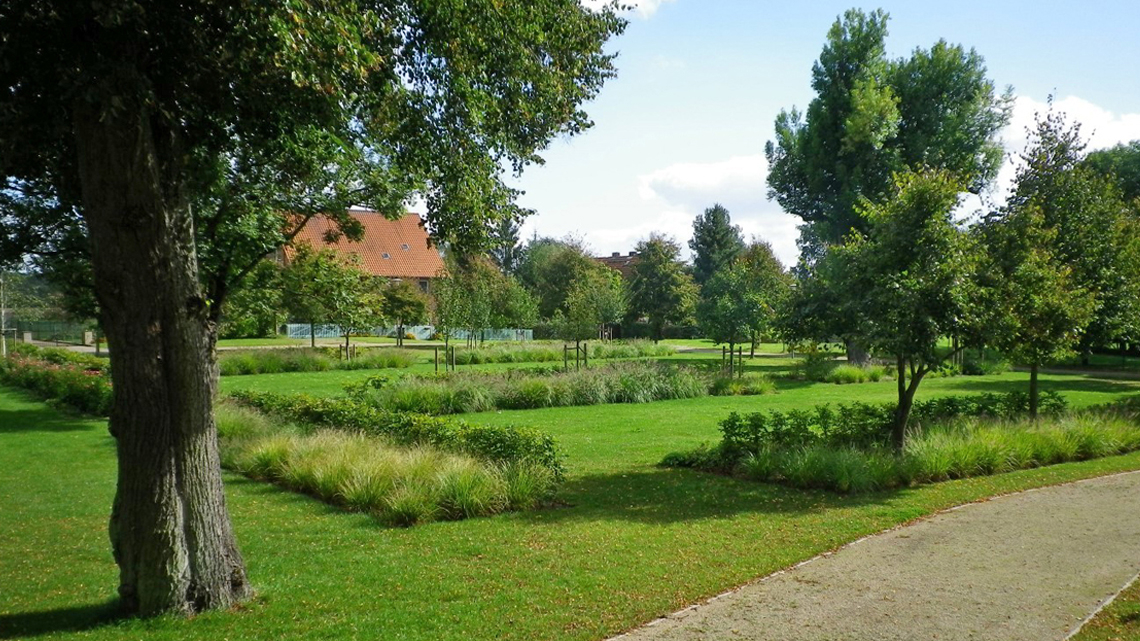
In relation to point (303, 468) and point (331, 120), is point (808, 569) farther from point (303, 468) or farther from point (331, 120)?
point (303, 468)

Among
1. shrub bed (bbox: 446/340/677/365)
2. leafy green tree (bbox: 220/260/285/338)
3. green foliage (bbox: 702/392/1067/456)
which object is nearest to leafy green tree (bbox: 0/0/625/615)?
green foliage (bbox: 702/392/1067/456)

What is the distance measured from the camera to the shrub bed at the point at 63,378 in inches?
780

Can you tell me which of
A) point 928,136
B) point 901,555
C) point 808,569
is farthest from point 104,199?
point 928,136

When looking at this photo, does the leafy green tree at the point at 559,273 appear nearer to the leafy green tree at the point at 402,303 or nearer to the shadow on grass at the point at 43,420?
the leafy green tree at the point at 402,303

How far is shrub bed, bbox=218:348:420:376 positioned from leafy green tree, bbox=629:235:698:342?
28.8 meters

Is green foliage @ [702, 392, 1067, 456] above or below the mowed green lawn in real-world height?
above

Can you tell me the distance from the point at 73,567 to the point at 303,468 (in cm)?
343

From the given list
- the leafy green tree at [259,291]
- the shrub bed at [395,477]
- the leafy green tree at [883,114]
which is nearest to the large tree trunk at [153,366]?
the shrub bed at [395,477]

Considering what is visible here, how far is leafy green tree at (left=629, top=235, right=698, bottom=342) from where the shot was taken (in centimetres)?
6119

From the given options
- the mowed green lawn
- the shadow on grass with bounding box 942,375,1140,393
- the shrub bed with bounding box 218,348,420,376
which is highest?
the shrub bed with bounding box 218,348,420,376

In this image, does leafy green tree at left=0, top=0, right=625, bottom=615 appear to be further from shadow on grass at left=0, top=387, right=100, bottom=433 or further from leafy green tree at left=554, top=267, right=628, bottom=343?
leafy green tree at left=554, top=267, right=628, bottom=343

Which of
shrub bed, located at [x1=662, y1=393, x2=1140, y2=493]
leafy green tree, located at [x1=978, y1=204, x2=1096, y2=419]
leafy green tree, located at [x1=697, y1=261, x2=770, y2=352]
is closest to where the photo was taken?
shrub bed, located at [x1=662, y1=393, x2=1140, y2=493]

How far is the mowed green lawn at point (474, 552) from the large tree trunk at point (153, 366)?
1.27 feet

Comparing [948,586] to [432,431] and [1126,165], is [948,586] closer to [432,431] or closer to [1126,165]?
[432,431]
